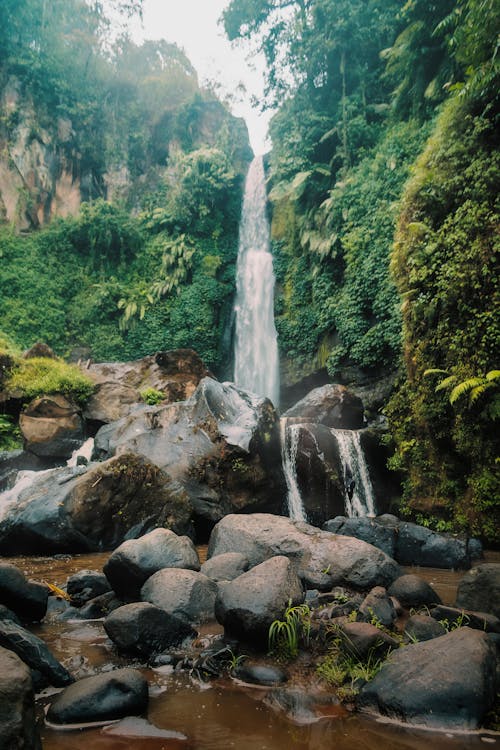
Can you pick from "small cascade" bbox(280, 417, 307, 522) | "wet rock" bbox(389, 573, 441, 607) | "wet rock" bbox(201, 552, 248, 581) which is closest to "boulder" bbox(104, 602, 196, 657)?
"wet rock" bbox(201, 552, 248, 581)

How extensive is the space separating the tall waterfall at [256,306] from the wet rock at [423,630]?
14.6 m

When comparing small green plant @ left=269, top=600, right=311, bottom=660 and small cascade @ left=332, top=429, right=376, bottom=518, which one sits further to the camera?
small cascade @ left=332, top=429, right=376, bottom=518

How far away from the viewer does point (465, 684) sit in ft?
7.64

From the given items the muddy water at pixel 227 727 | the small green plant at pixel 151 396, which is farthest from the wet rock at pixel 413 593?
the small green plant at pixel 151 396

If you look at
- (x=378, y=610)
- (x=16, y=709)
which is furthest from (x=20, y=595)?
(x=378, y=610)

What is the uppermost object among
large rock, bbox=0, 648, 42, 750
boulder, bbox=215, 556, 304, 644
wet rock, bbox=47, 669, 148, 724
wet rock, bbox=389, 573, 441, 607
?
large rock, bbox=0, 648, 42, 750

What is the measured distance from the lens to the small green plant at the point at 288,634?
306 centimetres

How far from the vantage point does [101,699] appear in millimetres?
2350

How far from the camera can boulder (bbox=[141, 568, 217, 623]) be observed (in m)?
3.58

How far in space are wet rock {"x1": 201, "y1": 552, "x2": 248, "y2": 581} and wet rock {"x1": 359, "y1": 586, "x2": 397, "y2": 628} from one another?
4.10 feet

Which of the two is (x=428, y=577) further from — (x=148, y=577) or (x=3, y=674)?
(x=3, y=674)

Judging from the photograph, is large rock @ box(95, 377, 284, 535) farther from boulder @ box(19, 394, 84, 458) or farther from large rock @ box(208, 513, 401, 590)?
large rock @ box(208, 513, 401, 590)

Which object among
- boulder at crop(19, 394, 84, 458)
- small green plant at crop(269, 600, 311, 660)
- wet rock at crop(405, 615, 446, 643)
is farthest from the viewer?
boulder at crop(19, 394, 84, 458)

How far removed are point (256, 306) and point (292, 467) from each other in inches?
474
